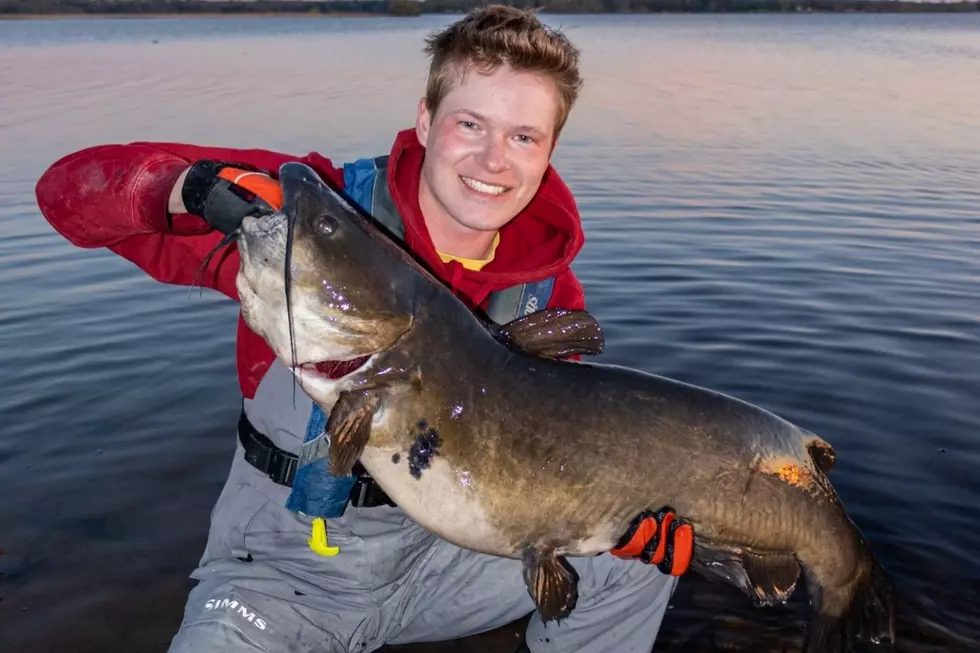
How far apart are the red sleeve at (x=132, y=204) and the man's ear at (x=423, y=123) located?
0.59 m

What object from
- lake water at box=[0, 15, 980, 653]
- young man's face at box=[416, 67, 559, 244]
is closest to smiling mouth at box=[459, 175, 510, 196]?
young man's face at box=[416, 67, 559, 244]

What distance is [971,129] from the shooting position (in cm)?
1833

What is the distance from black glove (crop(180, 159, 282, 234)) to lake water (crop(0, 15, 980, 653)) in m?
2.16

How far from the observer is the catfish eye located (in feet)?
8.90

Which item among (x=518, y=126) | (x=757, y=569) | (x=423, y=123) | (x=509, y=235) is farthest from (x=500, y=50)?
(x=757, y=569)

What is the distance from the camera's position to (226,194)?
2.68 metres

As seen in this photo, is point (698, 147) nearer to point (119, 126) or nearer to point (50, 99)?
point (119, 126)

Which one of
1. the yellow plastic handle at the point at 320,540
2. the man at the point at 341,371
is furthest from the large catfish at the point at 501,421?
the yellow plastic handle at the point at 320,540

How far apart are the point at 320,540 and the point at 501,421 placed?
885 mm

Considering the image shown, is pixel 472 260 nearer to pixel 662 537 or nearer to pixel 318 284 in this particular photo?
pixel 318 284

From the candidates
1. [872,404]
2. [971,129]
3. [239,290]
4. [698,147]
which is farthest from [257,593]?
[971,129]

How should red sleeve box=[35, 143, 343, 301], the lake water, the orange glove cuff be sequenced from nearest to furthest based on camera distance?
the orange glove cuff
red sleeve box=[35, 143, 343, 301]
the lake water

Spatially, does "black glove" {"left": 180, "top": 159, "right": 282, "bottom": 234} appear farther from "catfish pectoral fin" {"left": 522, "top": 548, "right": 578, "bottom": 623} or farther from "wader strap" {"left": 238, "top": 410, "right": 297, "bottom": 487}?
"catfish pectoral fin" {"left": 522, "top": 548, "right": 578, "bottom": 623}

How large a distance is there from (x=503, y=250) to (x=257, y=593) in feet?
5.77
